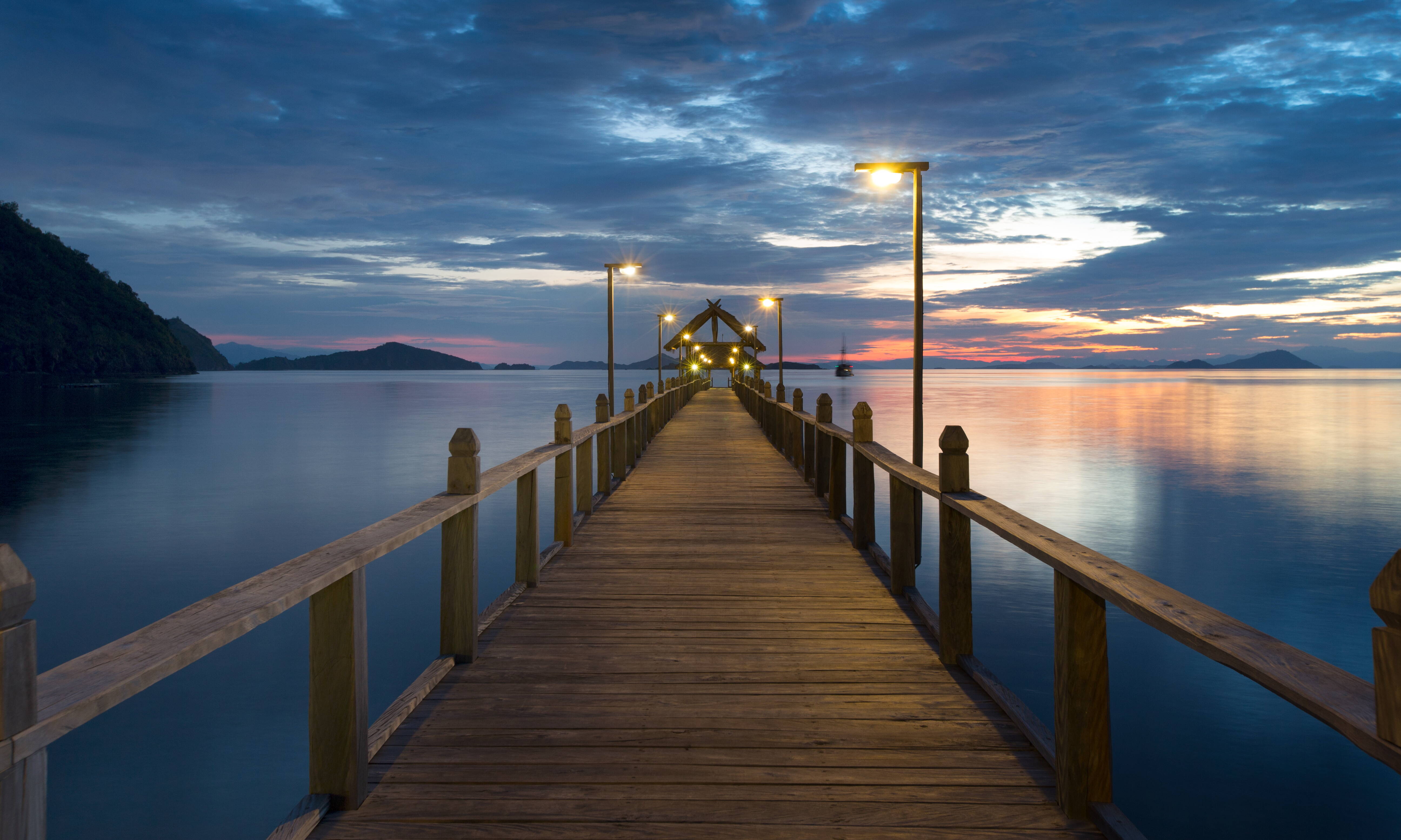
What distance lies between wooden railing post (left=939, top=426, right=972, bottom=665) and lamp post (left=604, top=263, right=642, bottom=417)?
1227 cm

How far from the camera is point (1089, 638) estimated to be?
2738mm

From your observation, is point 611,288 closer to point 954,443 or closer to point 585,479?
point 585,479

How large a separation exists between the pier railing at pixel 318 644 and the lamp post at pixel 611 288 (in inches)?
447

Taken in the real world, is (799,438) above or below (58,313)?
below

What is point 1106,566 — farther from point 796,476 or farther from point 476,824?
point 796,476

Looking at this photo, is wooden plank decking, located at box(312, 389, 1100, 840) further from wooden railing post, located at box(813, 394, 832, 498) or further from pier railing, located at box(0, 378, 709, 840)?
wooden railing post, located at box(813, 394, 832, 498)

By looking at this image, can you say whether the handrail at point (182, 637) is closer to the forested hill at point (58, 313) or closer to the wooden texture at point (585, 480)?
the wooden texture at point (585, 480)

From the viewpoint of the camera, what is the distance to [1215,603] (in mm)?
14047

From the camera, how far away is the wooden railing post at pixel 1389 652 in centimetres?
141

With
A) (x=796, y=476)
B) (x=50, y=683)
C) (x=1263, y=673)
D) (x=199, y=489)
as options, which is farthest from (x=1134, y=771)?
(x=199, y=489)

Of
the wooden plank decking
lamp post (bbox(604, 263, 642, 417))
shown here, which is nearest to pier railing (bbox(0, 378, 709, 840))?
the wooden plank decking

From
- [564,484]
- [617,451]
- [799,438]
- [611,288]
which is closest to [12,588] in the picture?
[564,484]

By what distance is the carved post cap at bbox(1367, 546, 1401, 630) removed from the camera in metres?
1.39

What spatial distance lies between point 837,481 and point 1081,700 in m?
5.81
